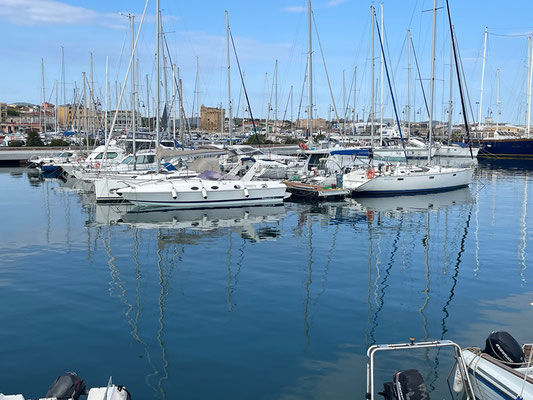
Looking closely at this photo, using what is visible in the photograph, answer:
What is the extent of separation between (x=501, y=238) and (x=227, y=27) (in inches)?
1064

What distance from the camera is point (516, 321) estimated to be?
11.6 m

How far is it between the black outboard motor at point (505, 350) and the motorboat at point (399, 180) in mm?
24612

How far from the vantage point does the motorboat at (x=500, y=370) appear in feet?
23.4

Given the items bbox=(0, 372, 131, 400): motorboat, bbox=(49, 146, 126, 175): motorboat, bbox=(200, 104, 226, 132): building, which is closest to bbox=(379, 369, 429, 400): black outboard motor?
bbox=(0, 372, 131, 400): motorboat

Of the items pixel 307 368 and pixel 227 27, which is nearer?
pixel 307 368

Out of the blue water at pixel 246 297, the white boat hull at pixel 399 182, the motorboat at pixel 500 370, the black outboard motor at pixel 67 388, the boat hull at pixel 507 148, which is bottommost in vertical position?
the blue water at pixel 246 297

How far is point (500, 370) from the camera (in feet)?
24.9

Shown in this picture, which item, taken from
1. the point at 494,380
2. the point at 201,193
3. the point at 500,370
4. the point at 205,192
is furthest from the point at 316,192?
the point at 494,380

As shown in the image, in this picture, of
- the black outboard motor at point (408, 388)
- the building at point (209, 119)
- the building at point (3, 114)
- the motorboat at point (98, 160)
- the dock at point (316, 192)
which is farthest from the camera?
the building at point (3, 114)

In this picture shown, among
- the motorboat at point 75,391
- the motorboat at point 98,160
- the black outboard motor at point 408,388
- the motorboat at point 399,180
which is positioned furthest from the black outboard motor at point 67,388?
the motorboat at point 98,160

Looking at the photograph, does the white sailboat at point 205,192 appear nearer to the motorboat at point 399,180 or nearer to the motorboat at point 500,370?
the motorboat at point 399,180

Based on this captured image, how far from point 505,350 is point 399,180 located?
2584cm

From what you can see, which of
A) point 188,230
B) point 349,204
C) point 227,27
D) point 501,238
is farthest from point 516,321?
point 227,27

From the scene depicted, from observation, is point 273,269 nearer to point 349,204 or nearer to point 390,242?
point 390,242
